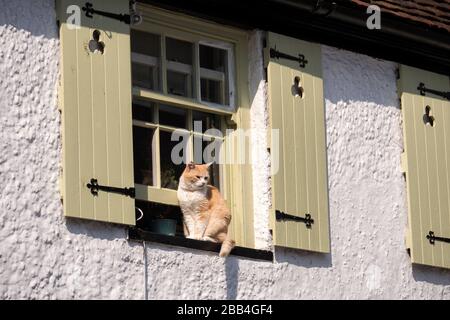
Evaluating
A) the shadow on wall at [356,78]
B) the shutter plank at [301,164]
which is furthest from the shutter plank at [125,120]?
the shadow on wall at [356,78]

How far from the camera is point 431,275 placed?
12.6 metres

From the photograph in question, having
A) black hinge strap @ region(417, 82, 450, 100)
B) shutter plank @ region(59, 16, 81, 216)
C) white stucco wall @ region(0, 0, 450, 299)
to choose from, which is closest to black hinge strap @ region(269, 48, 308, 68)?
white stucco wall @ region(0, 0, 450, 299)

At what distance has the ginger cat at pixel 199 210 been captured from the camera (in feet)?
37.0

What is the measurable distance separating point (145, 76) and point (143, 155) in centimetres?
55

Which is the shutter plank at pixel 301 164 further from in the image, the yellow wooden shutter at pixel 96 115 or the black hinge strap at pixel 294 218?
the yellow wooden shutter at pixel 96 115

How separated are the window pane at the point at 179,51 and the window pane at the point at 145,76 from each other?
0.57 feet

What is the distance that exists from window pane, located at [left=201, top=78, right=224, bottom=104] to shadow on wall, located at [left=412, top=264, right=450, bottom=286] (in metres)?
1.90

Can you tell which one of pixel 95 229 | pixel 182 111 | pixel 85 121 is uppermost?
pixel 182 111

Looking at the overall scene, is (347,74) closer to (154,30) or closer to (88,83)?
(154,30)

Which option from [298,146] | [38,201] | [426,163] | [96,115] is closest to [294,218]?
[298,146]

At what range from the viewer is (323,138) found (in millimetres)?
12094

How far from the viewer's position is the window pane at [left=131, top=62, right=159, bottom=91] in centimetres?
1143

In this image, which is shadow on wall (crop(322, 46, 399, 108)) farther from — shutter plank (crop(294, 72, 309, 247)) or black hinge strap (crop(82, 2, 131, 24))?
black hinge strap (crop(82, 2, 131, 24))

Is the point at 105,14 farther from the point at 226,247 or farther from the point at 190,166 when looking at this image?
the point at 226,247
